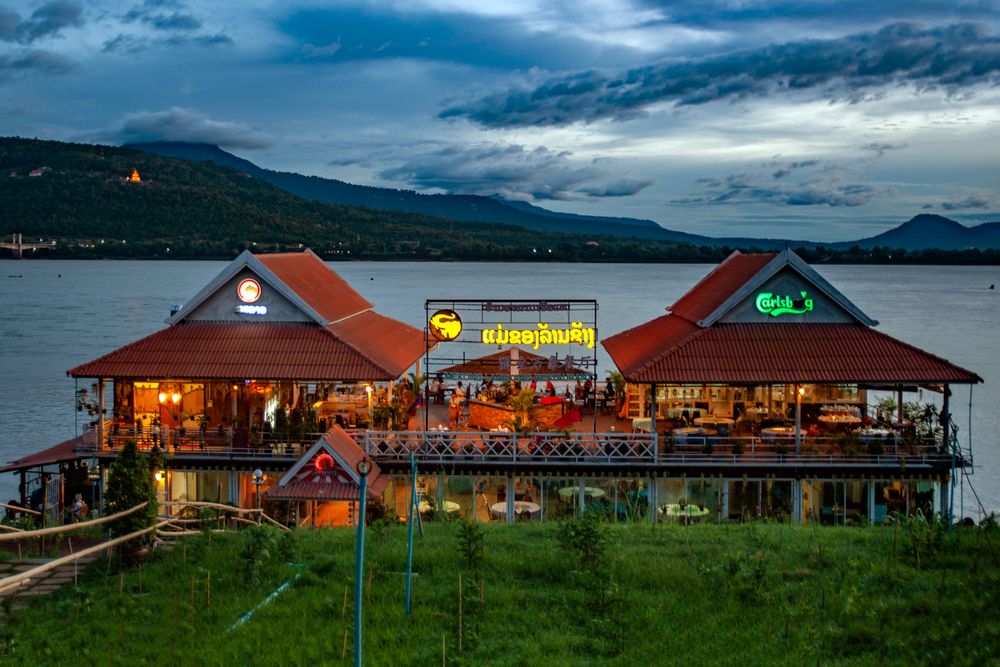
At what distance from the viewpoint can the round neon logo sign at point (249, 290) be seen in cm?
3219

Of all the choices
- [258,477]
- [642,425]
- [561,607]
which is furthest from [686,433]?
[561,607]

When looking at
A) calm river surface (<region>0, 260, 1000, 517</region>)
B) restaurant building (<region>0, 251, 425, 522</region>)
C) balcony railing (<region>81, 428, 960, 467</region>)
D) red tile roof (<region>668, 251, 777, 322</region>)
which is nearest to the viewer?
balcony railing (<region>81, 428, 960, 467</region>)

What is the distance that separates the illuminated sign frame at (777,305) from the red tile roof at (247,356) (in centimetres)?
1198

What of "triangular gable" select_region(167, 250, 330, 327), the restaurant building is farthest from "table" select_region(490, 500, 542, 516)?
"triangular gable" select_region(167, 250, 330, 327)

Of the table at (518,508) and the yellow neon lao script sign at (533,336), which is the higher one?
the yellow neon lao script sign at (533,336)

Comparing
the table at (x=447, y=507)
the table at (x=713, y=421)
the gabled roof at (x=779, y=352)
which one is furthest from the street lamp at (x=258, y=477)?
the table at (x=713, y=421)

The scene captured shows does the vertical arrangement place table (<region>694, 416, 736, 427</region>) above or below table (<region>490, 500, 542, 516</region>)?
above

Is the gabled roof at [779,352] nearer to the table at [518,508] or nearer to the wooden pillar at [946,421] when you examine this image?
the wooden pillar at [946,421]

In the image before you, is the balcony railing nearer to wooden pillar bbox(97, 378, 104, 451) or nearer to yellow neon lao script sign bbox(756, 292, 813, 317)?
wooden pillar bbox(97, 378, 104, 451)

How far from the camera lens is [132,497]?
14500mm

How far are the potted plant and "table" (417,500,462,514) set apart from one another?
11.3m

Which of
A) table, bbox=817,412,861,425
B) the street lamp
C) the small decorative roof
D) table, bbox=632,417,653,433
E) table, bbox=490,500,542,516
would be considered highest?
the small decorative roof

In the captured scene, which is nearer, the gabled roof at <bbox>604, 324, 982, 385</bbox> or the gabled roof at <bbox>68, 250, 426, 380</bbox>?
the gabled roof at <bbox>604, 324, 982, 385</bbox>

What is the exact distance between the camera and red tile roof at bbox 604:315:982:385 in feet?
93.6
